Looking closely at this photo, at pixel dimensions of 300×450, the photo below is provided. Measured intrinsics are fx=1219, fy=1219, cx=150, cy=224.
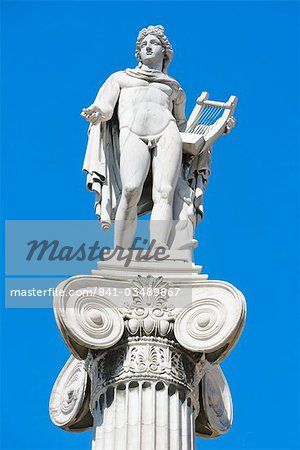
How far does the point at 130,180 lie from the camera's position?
2489cm

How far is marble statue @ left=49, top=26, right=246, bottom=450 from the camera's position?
22.5 meters

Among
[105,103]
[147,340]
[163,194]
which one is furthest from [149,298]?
[105,103]

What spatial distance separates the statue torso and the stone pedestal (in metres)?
3.16

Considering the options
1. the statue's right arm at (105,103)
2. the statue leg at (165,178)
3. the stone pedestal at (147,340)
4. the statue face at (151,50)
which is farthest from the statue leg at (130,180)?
the statue face at (151,50)

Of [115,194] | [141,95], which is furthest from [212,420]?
[141,95]

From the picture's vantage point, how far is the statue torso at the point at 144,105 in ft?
84.2

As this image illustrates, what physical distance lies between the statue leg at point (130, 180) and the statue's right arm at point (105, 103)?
2.01 feet

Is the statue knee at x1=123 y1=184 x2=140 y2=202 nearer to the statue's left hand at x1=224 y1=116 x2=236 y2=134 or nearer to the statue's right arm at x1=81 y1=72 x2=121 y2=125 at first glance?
the statue's right arm at x1=81 y1=72 x2=121 y2=125

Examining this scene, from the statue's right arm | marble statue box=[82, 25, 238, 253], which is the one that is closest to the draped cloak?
marble statue box=[82, 25, 238, 253]

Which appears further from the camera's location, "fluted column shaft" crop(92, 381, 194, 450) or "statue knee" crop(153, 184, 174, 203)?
"statue knee" crop(153, 184, 174, 203)

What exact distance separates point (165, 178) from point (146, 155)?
2.20 feet

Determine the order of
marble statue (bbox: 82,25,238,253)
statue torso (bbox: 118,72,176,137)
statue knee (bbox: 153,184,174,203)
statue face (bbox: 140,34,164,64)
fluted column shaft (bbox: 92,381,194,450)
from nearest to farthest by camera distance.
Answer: fluted column shaft (bbox: 92,381,194,450), marble statue (bbox: 82,25,238,253), statue knee (bbox: 153,184,174,203), statue torso (bbox: 118,72,176,137), statue face (bbox: 140,34,164,64)

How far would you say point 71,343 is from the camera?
23.0m

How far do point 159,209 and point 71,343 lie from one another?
356 centimetres
